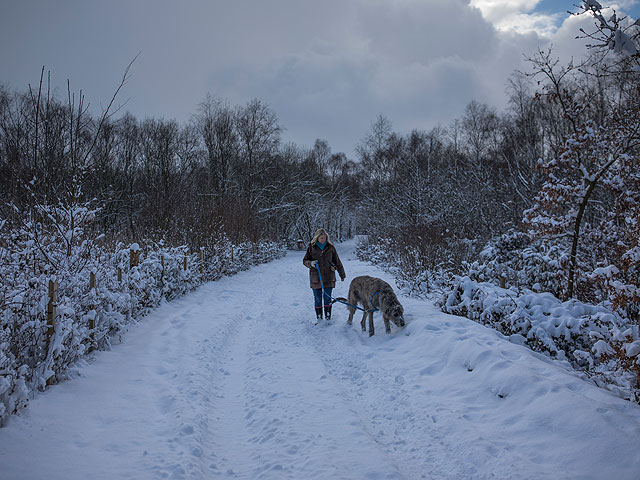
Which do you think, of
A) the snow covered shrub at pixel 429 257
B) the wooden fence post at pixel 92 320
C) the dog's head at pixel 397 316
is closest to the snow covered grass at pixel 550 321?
the snow covered shrub at pixel 429 257

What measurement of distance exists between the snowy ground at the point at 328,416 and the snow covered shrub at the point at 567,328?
310mm

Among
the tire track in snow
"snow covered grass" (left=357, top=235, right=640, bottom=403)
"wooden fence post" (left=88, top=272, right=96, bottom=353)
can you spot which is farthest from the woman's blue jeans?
"wooden fence post" (left=88, top=272, right=96, bottom=353)

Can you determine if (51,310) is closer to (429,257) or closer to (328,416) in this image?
(328,416)

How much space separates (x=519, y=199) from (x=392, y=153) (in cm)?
1712

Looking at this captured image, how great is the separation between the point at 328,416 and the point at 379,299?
10.8 feet

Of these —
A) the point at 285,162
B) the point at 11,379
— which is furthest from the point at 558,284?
the point at 285,162

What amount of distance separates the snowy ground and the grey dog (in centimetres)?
57

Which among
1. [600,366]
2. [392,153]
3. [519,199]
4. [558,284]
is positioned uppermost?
[392,153]

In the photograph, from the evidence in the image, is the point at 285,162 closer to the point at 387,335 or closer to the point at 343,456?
the point at 387,335

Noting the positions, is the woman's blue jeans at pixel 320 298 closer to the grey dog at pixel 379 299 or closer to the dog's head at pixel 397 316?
the grey dog at pixel 379 299

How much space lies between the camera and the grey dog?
6590 mm

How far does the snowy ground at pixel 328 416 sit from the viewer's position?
9.32ft

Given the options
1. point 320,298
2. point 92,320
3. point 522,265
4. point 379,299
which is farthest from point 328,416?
point 522,265

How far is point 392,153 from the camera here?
3209 centimetres
